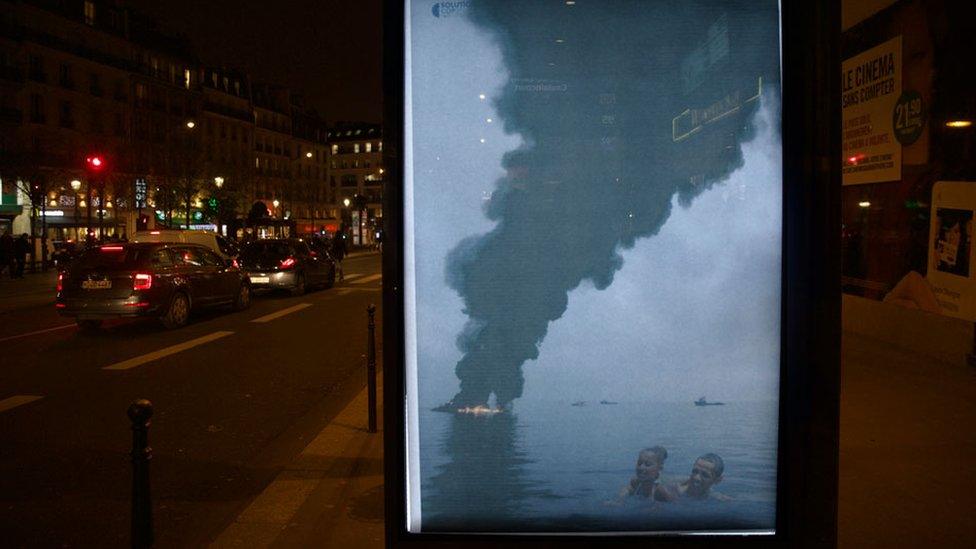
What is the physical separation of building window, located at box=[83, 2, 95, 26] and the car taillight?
2114 inches

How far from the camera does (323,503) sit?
5078mm

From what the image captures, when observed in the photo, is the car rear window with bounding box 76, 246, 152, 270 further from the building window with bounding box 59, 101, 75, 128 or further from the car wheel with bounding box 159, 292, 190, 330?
the building window with bounding box 59, 101, 75, 128

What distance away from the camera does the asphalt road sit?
17.0ft

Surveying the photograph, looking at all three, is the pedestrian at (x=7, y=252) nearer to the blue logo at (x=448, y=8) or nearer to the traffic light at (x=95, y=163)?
the traffic light at (x=95, y=163)

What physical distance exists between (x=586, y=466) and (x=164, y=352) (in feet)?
35.8

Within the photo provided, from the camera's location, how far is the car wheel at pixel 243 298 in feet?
60.1

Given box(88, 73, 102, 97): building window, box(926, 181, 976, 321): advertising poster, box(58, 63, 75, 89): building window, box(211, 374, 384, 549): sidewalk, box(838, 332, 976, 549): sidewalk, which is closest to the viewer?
box(838, 332, 976, 549): sidewalk

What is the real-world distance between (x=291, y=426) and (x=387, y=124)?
18.2ft

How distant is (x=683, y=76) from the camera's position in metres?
2.92

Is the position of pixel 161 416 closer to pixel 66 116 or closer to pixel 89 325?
pixel 89 325

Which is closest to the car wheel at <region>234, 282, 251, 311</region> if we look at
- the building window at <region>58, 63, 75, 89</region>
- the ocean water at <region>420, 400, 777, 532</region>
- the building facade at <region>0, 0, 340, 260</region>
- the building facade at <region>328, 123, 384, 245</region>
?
the building facade at <region>0, 0, 340, 260</region>

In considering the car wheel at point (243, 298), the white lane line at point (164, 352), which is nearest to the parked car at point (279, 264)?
the car wheel at point (243, 298)

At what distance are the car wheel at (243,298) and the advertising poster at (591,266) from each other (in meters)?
16.4

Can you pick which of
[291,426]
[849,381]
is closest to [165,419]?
[291,426]
